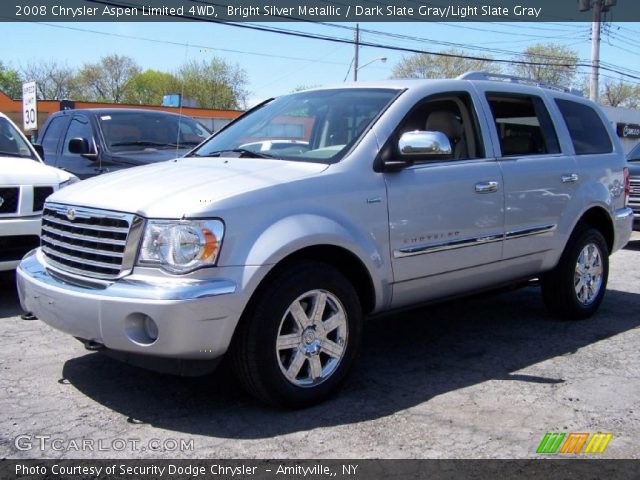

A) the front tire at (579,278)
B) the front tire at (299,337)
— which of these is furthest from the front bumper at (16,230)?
the front tire at (579,278)

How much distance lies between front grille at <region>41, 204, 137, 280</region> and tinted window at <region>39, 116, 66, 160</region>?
5.38 meters

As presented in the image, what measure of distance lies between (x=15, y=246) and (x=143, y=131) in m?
2.91

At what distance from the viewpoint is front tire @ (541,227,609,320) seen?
5.68 metres

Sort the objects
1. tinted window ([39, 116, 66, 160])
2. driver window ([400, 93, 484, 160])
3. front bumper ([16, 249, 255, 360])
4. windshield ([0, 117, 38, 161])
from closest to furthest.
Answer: front bumper ([16, 249, 255, 360]), driver window ([400, 93, 484, 160]), windshield ([0, 117, 38, 161]), tinted window ([39, 116, 66, 160])

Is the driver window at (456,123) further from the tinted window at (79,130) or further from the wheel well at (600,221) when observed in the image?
the tinted window at (79,130)

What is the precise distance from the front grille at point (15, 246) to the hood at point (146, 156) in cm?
190

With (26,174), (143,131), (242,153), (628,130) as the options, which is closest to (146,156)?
(143,131)

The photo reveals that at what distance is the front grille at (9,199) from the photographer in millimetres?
5934

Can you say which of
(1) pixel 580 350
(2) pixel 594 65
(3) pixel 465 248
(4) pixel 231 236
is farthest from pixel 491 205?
(2) pixel 594 65

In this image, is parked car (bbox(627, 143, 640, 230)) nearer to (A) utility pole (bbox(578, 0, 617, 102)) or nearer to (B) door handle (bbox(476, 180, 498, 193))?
(B) door handle (bbox(476, 180, 498, 193))

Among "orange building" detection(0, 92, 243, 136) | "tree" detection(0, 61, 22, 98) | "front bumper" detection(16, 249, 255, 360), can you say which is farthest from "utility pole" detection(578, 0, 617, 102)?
"tree" detection(0, 61, 22, 98)

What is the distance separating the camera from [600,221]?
240 inches

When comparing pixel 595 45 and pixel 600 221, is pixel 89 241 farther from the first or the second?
pixel 595 45

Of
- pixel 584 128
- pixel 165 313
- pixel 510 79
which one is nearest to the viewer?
pixel 165 313
